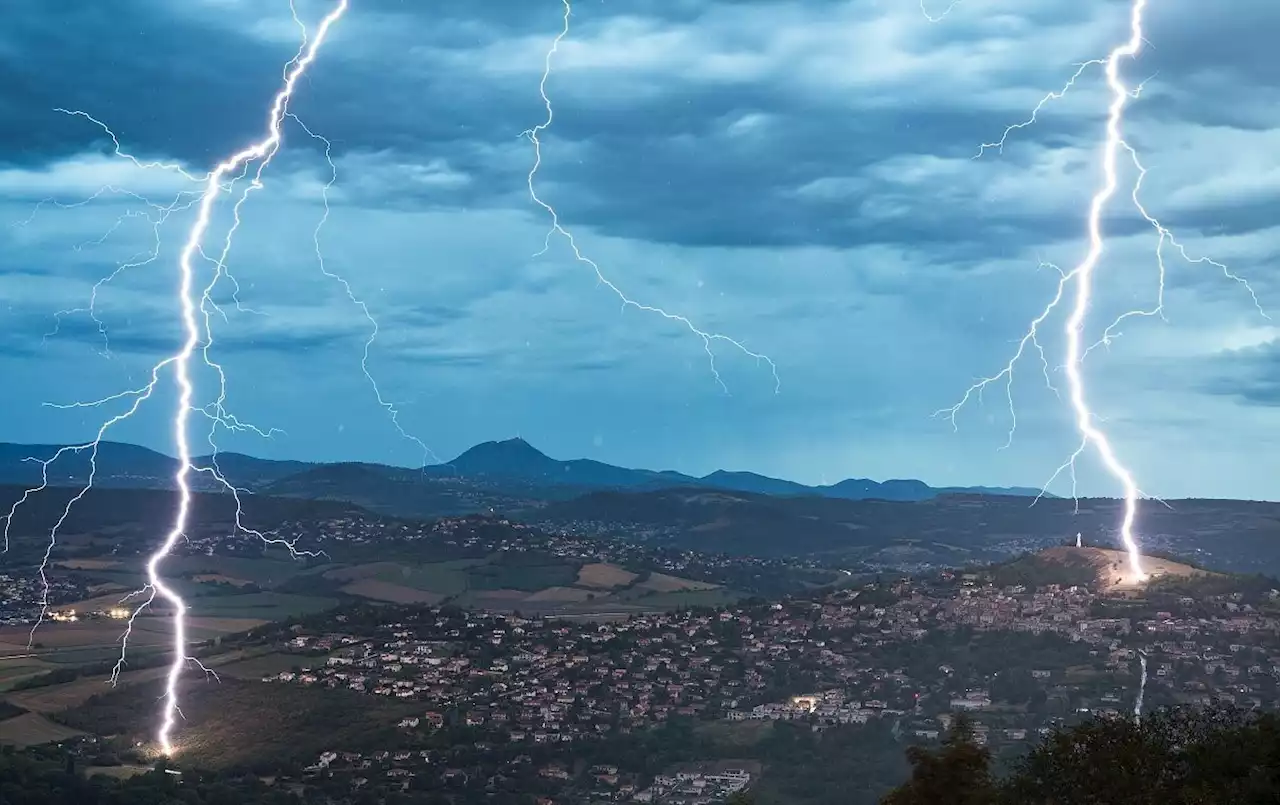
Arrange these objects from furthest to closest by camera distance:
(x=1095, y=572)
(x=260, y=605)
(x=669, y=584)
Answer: (x=669, y=584), (x=260, y=605), (x=1095, y=572)

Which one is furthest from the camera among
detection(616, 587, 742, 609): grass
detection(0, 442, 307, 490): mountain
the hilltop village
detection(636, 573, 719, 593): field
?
detection(0, 442, 307, 490): mountain

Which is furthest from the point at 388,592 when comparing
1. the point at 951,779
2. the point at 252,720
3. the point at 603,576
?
the point at 951,779

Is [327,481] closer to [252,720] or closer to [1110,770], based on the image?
[252,720]

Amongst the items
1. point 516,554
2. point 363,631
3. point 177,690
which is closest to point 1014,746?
point 177,690

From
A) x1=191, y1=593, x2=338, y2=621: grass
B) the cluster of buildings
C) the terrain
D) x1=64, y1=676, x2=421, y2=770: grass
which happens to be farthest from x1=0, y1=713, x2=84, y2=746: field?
the terrain

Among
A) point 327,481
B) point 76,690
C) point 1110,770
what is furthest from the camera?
point 327,481

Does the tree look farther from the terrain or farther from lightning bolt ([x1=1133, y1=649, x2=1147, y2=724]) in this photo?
the terrain

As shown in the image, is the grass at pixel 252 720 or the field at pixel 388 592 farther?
the field at pixel 388 592

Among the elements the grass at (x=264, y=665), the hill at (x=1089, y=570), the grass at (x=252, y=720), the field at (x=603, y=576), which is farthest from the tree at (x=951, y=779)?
the field at (x=603, y=576)

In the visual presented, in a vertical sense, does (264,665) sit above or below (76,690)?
above

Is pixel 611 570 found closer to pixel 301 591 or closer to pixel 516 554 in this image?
pixel 516 554

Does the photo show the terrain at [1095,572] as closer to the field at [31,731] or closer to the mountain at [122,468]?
the field at [31,731]
